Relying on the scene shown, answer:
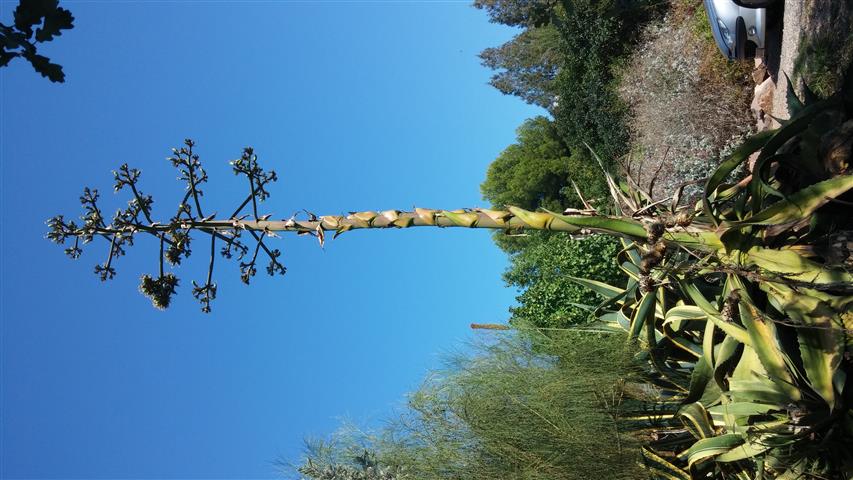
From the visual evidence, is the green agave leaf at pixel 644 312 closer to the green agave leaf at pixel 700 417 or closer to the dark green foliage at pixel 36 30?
the green agave leaf at pixel 700 417

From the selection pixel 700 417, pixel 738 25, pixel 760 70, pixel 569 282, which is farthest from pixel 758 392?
pixel 569 282

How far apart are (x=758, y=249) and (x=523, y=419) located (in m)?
3.31

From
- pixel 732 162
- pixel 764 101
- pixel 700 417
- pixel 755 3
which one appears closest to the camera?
pixel 732 162

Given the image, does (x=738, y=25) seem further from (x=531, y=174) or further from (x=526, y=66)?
(x=526, y=66)

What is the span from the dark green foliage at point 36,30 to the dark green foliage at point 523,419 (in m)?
5.23

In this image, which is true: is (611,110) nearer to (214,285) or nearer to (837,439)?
(837,439)

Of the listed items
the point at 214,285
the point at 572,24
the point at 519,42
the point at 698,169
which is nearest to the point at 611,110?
the point at 572,24

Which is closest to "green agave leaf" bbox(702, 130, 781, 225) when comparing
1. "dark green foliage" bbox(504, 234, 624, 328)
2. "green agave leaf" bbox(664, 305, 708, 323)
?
"green agave leaf" bbox(664, 305, 708, 323)

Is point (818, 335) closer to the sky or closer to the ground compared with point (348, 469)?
closer to the ground

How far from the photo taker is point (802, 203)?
4.07 metres

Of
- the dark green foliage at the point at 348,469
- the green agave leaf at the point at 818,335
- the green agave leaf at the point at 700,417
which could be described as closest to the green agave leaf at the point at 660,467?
the green agave leaf at the point at 700,417

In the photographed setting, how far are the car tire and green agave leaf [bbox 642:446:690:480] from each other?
6.63 m

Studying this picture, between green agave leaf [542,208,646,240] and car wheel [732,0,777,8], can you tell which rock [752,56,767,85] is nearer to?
car wheel [732,0,777,8]

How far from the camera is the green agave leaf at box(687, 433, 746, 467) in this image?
5.19m
